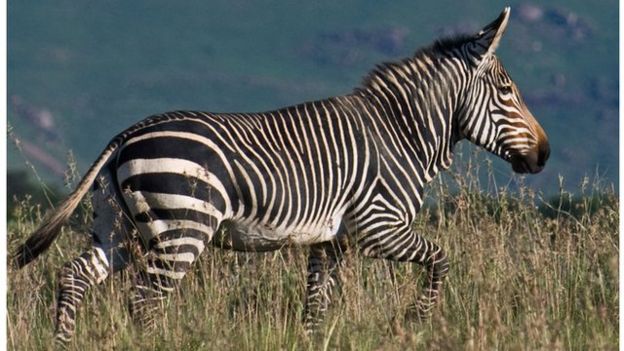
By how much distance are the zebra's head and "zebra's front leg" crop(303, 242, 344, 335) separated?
1.43m

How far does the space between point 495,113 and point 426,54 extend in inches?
27.3

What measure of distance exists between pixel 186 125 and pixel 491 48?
8.39 ft

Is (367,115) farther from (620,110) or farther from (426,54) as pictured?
(620,110)

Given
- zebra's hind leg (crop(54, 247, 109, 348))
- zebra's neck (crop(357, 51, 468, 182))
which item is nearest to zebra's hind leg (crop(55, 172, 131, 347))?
zebra's hind leg (crop(54, 247, 109, 348))

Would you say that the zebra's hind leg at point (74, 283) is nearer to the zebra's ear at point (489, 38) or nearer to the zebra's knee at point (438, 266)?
the zebra's knee at point (438, 266)

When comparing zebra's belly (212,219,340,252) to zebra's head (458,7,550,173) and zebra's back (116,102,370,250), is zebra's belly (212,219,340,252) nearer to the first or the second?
zebra's back (116,102,370,250)

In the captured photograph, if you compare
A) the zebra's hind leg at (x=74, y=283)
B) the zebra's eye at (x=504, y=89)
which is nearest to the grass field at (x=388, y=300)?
the zebra's hind leg at (x=74, y=283)

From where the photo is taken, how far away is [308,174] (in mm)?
8203

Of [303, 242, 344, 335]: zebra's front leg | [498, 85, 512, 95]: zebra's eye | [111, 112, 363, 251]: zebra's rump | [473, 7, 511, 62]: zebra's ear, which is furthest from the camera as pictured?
[498, 85, 512, 95]: zebra's eye

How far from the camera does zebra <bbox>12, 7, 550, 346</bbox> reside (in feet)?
25.2

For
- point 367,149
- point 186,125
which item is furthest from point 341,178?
point 186,125

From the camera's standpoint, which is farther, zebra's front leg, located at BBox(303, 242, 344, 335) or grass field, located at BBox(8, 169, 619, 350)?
zebra's front leg, located at BBox(303, 242, 344, 335)

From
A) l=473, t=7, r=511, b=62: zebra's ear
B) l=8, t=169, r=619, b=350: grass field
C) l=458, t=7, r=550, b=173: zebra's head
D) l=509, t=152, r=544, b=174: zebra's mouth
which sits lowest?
l=8, t=169, r=619, b=350: grass field

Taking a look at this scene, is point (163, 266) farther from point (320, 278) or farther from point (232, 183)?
point (320, 278)
